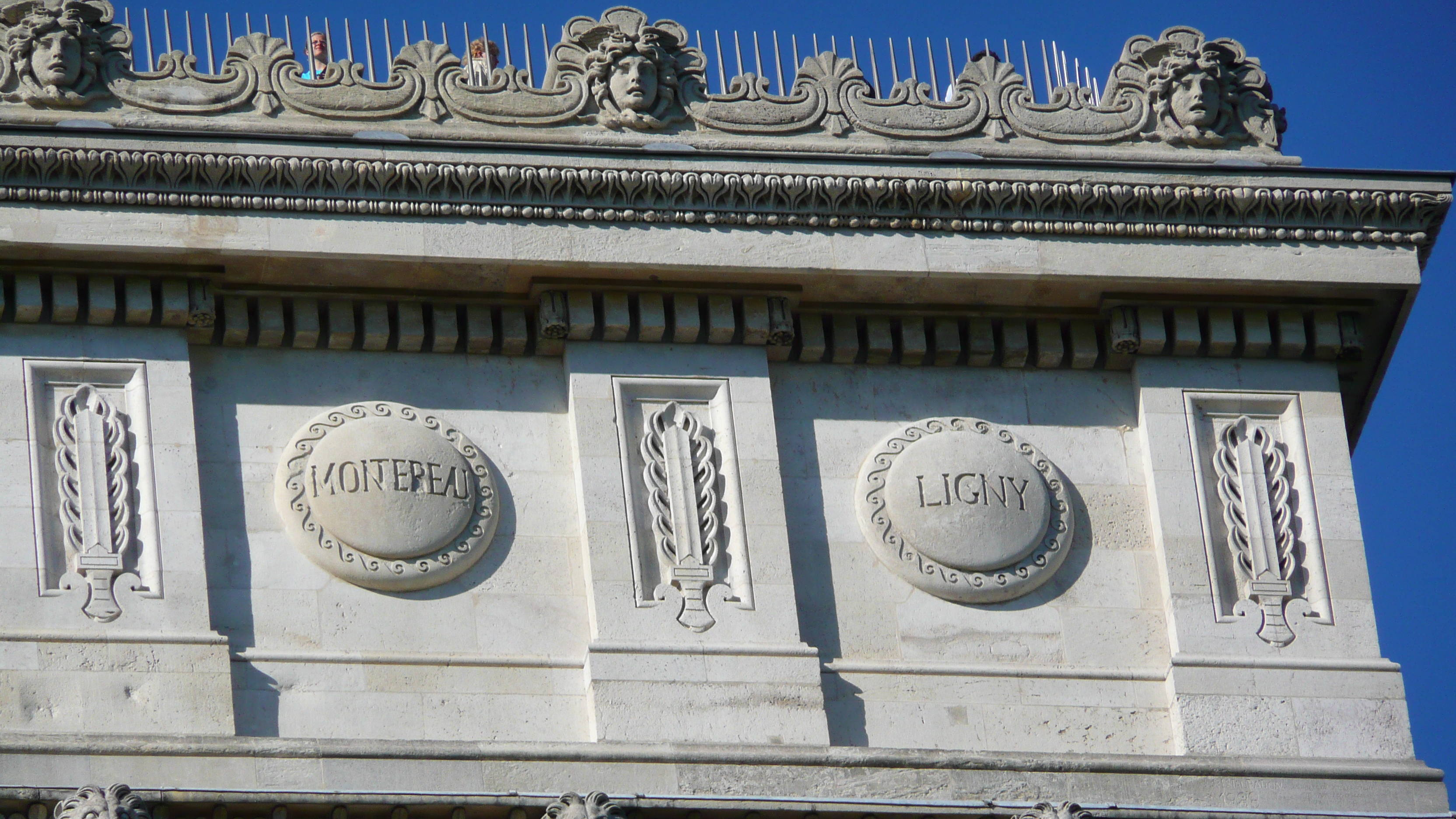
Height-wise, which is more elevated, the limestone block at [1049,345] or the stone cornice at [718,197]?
the stone cornice at [718,197]

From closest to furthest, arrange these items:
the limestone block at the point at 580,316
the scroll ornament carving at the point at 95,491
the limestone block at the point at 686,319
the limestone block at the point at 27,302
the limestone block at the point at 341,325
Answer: the scroll ornament carving at the point at 95,491
the limestone block at the point at 27,302
the limestone block at the point at 341,325
the limestone block at the point at 580,316
the limestone block at the point at 686,319

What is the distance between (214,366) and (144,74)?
1.89 meters

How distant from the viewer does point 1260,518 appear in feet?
66.3

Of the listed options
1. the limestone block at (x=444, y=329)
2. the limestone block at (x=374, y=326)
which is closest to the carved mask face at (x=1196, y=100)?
the limestone block at (x=444, y=329)

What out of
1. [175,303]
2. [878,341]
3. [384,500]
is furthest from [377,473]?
[878,341]

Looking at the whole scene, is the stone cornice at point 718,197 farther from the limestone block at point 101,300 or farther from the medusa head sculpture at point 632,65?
the medusa head sculpture at point 632,65

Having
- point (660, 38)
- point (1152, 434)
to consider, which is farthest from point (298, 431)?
point (1152, 434)

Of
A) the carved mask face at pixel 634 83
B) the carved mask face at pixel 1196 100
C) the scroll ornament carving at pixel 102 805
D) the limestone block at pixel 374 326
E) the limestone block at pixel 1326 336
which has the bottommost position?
the scroll ornament carving at pixel 102 805

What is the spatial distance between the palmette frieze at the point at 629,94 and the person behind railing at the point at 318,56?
0.21 feet

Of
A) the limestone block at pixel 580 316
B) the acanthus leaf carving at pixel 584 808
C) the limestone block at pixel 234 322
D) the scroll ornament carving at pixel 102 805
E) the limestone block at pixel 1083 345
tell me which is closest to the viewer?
the scroll ornament carving at pixel 102 805

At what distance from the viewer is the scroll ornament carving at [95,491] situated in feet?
60.5

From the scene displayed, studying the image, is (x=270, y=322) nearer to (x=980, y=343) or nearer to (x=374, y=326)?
(x=374, y=326)

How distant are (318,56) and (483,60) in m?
1.08

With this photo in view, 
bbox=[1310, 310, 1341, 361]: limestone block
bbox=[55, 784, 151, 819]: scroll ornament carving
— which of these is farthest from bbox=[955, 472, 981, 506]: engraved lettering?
bbox=[55, 784, 151, 819]: scroll ornament carving
